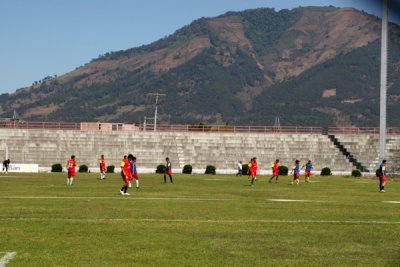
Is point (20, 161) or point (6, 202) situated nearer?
point (6, 202)

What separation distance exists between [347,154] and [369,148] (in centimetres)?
268

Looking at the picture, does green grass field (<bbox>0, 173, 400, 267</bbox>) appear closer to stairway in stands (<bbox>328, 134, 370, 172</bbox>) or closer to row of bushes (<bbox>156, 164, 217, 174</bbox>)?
row of bushes (<bbox>156, 164, 217, 174</bbox>)

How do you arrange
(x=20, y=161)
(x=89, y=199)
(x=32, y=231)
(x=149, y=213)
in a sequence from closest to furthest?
(x=32, y=231)
(x=149, y=213)
(x=89, y=199)
(x=20, y=161)

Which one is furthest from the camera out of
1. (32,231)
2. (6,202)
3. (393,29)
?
(6,202)

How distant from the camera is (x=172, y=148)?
8612 cm

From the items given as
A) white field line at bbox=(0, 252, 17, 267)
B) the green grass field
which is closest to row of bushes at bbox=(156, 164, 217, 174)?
the green grass field

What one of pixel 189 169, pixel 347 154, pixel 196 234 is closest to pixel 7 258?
pixel 196 234

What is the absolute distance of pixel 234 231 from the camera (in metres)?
16.7

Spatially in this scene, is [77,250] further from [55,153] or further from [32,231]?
[55,153]

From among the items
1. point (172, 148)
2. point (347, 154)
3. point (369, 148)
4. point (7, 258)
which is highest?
point (369, 148)

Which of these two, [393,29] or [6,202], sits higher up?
[393,29]

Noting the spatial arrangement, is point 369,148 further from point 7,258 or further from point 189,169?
point 7,258

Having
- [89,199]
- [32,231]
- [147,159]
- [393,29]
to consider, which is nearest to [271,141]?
[147,159]

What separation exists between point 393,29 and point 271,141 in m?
84.4
